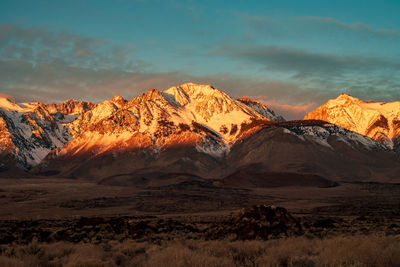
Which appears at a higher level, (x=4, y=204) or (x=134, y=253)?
(x=134, y=253)

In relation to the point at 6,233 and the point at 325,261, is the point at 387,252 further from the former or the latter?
the point at 6,233

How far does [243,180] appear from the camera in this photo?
616 ft

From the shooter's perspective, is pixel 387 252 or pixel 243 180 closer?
pixel 387 252

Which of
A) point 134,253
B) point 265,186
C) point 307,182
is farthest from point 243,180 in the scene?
point 134,253

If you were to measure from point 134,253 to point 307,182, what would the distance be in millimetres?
168777

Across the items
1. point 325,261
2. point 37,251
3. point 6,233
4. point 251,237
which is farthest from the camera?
point 6,233

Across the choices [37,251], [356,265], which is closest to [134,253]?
[37,251]

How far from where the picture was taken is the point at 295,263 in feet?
46.5

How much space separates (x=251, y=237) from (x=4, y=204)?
92.1 metres

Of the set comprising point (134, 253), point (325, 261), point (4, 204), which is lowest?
point (4, 204)

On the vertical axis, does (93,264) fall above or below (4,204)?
above

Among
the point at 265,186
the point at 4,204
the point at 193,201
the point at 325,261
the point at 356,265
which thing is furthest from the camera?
the point at 265,186

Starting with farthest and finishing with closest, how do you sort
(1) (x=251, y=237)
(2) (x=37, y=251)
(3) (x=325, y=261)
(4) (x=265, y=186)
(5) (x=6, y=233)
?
(4) (x=265, y=186), (5) (x=6, y=233), (1) (x=251, y=237), (2) (x=37, y=251), (3) (x=325, y=261)

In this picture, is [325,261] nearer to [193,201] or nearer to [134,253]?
[134,253]
